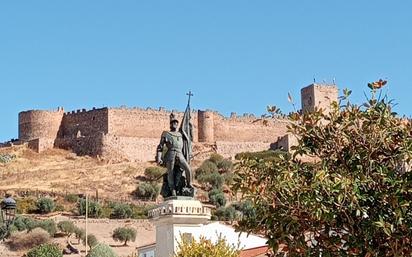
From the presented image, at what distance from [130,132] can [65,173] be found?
1158 cm

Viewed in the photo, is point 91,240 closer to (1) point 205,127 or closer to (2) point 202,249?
(1) point 205,127

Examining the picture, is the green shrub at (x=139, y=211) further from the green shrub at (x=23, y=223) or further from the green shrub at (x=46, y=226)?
the green shrub at (x=23, y=223)

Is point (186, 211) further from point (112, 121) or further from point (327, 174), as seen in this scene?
point (112, 121)

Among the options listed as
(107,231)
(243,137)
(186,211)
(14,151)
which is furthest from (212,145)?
(186,211)

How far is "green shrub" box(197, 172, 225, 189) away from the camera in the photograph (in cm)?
6606

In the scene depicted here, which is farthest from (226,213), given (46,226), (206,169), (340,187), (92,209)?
(340,187)

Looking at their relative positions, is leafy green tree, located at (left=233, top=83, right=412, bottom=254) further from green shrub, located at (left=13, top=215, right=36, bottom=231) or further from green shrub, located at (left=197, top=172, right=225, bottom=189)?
green shrub, located at (left=197, top=172, right=225, bottom=189)

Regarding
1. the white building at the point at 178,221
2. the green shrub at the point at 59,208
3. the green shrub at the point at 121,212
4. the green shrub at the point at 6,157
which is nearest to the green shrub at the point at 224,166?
the green shrub at the point at 121,212

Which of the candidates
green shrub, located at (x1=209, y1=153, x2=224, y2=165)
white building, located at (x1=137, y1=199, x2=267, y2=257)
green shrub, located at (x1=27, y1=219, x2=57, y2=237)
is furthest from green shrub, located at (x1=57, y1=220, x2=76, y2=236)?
white building, located at (x1=137, y1=199, x2=267, y2=257)

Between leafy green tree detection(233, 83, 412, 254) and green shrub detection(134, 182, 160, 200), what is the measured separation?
53178 mm

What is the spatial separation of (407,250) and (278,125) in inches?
3084

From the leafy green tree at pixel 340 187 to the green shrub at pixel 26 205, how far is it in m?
49.2

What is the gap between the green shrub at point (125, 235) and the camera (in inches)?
1972

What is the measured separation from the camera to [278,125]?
282 feet
